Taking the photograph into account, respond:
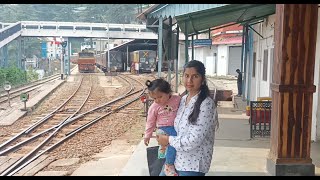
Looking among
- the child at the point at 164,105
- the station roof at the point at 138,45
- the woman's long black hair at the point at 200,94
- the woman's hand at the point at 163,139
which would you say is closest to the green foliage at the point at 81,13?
the station roof at the point at 138,45

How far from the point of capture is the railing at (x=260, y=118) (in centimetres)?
752

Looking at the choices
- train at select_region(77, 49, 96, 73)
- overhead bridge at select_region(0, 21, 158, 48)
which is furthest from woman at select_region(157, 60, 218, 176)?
train at select_region(77, 49, 96, 73)

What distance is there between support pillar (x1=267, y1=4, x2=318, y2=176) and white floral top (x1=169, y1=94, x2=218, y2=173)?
6.78 ft

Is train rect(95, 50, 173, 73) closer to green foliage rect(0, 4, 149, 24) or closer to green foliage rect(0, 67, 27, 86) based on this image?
green foliage rect(0, 67, 27, 86)

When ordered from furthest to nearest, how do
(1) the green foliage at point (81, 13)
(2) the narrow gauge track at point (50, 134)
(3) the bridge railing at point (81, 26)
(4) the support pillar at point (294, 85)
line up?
(1) the green foliage at point (81, 13), (3) the bridge railing at point (81, 26), (2) the narrow gauge track at point (50, 134), (4) the support pillar at point (294, 85)

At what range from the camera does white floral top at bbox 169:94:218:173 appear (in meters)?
Answer: 2.72

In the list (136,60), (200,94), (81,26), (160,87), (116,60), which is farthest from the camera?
(81,26)

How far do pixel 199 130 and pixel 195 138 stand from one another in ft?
0.20

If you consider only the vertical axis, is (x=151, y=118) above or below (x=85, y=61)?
below

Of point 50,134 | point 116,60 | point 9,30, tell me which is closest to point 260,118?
point 50,134

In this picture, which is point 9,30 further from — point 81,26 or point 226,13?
point 226,13

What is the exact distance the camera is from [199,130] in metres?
2.72

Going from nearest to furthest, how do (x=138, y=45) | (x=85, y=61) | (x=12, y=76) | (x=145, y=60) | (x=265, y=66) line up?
1. (x=265, y=66)
2. (x=12, y=76)
3. (x=145, y=60)
4. (x=85, y=61)
5. (x=138, y=45)

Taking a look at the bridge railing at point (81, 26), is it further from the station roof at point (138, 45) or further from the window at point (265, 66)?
the window at point (265, 66)
